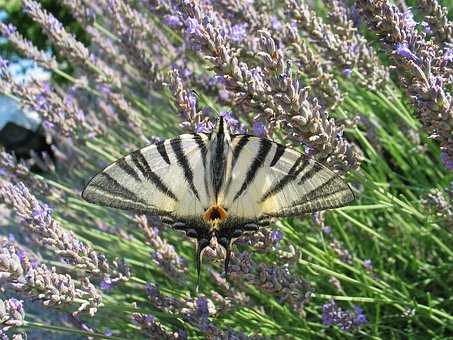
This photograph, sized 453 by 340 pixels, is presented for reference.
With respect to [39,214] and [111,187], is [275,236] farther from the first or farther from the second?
[39,214]

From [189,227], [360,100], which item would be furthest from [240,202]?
[360,100]

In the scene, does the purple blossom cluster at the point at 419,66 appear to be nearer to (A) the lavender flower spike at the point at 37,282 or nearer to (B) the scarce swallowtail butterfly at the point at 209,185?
(B) the scarce swallowtail butterfly at the point at 209,185

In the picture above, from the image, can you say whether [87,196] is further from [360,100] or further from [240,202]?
[360,100]

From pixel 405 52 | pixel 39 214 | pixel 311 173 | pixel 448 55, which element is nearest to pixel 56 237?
pixel 39 214

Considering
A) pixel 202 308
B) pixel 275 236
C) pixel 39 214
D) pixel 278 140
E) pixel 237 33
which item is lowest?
pixel 202 308

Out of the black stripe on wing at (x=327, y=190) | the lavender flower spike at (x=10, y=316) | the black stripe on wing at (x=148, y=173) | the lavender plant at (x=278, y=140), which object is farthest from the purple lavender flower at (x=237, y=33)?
the lavender flower spike at (x=10, y=316)

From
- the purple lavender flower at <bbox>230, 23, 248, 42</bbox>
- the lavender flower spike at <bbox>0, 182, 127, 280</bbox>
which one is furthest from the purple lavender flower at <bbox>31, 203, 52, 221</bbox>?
the purple lavender flower at <bbox>230, 23, 248, 42</bbox>
